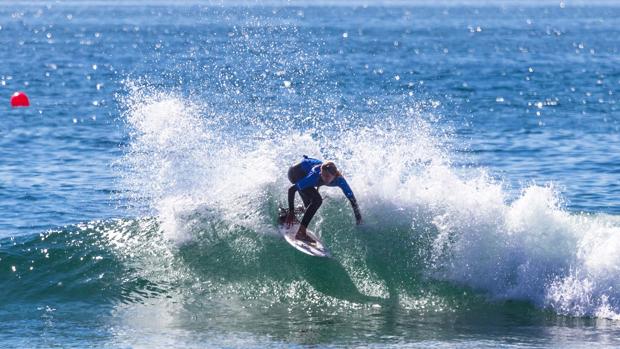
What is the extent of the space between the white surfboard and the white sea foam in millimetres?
561

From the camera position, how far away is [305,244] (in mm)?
17031

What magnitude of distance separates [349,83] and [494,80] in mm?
8535

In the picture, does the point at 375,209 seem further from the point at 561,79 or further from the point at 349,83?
the point at 561,79

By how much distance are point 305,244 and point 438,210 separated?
238cm

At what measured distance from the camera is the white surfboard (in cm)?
1688

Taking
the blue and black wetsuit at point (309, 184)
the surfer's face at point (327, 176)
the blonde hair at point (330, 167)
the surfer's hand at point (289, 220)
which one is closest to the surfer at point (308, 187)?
the blue and black wetsuit at point (309, 184)

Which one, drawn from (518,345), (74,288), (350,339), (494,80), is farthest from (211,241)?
(494,80)

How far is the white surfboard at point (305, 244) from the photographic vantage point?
55.4 feet

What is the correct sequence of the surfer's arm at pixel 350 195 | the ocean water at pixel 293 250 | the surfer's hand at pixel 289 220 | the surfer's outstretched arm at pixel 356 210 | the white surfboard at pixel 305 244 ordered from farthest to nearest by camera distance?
the surfer's hand at pixel 289 220
the white surfboard at pixel 305 244
the surfer's outstretched arm at pixel 356 210
the surfer's arm at pixel 350 195
the ocean water at pixel 293 250

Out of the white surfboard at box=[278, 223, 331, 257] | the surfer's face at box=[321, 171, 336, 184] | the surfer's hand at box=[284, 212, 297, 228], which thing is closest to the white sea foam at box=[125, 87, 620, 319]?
the surfer's hand at box=[284, 212, 297, 228]

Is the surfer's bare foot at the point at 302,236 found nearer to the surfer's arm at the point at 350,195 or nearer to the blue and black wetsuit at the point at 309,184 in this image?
the blue and black wetsuit at the point at 309,184

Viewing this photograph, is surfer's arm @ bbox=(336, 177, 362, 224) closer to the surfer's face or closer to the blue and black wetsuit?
the blue and black wetsuit

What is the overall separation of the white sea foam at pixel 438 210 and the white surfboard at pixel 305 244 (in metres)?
0.56

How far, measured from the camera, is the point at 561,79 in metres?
52.6
